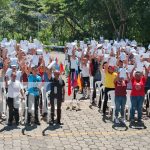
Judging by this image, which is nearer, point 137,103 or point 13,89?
point 13,89

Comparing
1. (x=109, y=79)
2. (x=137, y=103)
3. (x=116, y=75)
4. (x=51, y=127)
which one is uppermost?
(x=116, y=75)

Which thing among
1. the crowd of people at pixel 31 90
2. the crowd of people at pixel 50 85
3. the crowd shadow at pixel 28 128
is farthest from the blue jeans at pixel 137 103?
the crowd shadow at pixel 28 128

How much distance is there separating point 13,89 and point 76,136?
2043 millimetres

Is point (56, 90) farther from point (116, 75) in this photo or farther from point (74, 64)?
point (74, 64)

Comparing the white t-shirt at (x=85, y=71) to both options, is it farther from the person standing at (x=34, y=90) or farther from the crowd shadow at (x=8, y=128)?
Result: the crowd shadow at (x=8, y=128)

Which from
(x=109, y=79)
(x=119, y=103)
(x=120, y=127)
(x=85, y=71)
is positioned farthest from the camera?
(x=85, y=71)

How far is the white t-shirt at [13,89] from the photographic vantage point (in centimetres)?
1055

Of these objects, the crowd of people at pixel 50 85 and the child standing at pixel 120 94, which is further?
the child standing at pixel 120 94

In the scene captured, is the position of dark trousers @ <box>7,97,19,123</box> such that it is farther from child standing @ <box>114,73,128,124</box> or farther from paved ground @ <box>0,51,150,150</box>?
child standing @ <box>114,73,128,124</box>

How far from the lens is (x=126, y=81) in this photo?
1137 centimetres

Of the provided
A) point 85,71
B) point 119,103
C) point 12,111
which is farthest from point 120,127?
point 85,71

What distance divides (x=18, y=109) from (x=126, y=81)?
3082 millimetres

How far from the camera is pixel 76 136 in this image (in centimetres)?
1014

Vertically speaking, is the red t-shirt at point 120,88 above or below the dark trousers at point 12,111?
above
